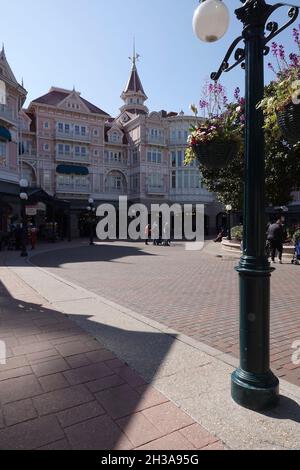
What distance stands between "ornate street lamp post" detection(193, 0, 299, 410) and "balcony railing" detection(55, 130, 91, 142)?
120 feet

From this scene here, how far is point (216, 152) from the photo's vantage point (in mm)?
3449

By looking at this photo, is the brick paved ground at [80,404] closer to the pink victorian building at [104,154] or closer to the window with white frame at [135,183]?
the pink victorian building at [104,154]

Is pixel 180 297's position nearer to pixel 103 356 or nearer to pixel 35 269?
pixel 103 356

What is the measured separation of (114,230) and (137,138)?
38.5 feet

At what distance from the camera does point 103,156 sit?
3994 centimetres

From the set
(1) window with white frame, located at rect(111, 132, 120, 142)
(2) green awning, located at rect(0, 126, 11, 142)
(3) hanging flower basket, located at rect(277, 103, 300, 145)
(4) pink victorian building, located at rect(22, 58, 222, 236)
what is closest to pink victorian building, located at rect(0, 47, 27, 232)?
(2) green awning, located at rect(0, 126, 11, 142)

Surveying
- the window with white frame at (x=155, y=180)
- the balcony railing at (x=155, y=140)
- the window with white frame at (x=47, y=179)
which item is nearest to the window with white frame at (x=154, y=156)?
the balcony railing at (x=155, y=140)

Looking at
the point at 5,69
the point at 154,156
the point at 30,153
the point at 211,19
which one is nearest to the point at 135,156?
the point at 154,156

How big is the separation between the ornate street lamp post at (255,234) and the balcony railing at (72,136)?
36.5 meters

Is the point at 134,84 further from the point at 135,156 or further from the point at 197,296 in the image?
the point at 197,296

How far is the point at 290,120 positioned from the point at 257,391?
2184 mm

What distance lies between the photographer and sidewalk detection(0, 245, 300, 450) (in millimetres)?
2385

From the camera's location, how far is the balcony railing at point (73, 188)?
3680 centimetres

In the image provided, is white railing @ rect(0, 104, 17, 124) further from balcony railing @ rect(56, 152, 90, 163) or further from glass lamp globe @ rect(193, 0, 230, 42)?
glass lamp globe @ rect(193, 0, 230, 42)
